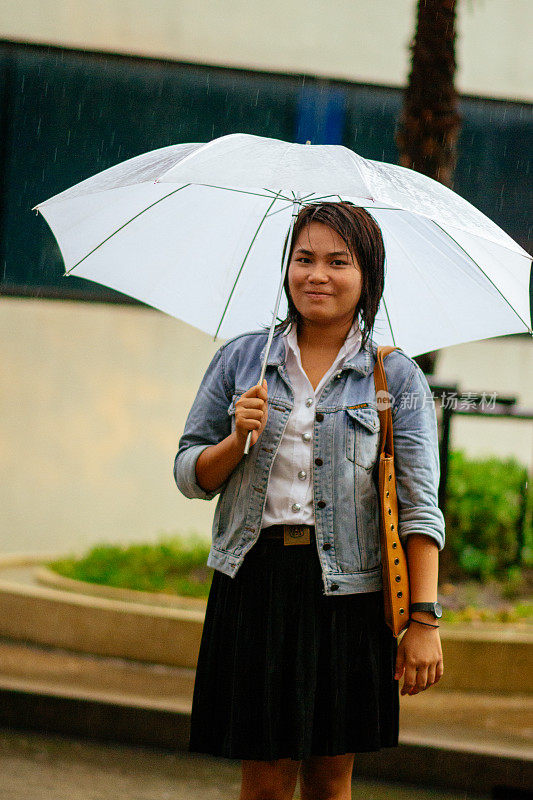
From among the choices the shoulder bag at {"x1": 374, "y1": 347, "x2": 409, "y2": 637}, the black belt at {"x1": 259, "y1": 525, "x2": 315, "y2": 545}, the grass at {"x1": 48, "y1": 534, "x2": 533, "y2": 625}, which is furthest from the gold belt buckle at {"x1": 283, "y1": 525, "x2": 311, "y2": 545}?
the grass at {"x1": 48, "y1": 534, "x2": 533, "y2": 625}

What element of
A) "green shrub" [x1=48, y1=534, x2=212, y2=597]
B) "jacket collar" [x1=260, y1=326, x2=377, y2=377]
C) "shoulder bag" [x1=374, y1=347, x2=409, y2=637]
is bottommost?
"green shrub" [x1=48, y1=534, x2=212, y2=597]

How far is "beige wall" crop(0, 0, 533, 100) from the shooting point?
7.32m

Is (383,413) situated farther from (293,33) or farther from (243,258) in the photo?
(293,33)

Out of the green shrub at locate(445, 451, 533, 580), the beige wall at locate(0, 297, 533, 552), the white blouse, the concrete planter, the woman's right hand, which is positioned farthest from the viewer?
the beige wall at locate(0, 297, 533, 552)

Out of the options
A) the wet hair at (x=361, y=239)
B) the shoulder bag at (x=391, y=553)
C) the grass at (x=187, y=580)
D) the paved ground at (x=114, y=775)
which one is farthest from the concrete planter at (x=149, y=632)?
the wet hair at (x=361, y=239)

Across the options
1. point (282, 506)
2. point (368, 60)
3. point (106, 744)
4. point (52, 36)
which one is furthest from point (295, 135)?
point (282, 506)

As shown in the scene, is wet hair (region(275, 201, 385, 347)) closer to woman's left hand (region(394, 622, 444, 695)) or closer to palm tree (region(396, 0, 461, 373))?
woman's left hand (region(394, 622, 444, 695))

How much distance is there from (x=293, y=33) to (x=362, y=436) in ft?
18.9

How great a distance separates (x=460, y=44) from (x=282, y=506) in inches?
240

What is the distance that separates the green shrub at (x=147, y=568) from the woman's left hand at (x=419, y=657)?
3091mm

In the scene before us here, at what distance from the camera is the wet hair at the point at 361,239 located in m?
2.55

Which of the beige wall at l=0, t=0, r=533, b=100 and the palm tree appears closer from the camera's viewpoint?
the palm tree

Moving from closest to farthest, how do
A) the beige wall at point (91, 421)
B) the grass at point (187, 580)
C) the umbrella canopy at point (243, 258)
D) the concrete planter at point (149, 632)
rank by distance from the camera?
the umbrella canopy at point (243, 258) → the concrete planter at point (149, 632) → the grass at point (187, 580) → the beige wall at point (91, 421)

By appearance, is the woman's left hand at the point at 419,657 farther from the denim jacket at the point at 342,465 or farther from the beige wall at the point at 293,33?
the beige wall at the point at 293,33
